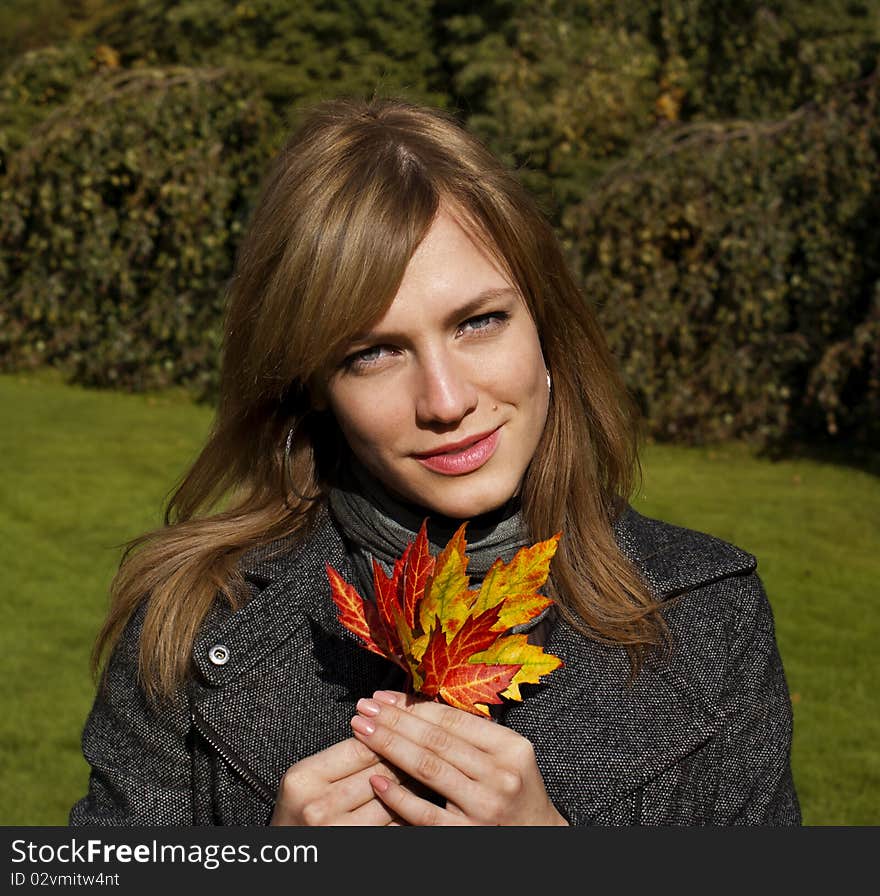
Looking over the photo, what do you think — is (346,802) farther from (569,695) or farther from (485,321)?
(485,321)

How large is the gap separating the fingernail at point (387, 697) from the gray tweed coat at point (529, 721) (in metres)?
0.30

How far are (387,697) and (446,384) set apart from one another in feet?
1.40

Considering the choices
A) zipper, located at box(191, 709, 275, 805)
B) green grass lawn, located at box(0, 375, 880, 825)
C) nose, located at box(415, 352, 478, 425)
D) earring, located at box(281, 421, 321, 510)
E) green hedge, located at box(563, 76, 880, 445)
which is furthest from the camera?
green hedge, located at box(563, 76, 880, 445)

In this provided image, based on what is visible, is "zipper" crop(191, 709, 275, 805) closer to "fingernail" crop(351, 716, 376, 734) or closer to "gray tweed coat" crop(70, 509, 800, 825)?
"gray tweed coat" crop(70, 509, 800, 825)

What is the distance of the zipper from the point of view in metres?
1.77

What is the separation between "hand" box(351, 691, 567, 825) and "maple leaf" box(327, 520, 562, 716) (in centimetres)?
3

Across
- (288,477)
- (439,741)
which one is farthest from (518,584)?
(288,477)

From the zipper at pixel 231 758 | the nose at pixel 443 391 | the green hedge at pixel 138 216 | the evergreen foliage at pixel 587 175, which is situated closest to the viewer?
the nose at pixel 443 391

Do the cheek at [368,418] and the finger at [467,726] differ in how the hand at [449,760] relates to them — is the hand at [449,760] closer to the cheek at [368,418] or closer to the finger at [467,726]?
the finger at [467,726]

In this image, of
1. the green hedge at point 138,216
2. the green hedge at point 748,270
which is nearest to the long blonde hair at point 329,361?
the green hedge at point 748,270

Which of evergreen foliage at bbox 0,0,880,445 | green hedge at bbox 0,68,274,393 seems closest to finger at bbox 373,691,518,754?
evergreen foliage at bbox 0,0,880,445

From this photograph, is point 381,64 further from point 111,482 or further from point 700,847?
point 700,847

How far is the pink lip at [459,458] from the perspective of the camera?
67.8 inches

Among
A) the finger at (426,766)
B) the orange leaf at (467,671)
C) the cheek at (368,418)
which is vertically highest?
the cheek at (368,418)
